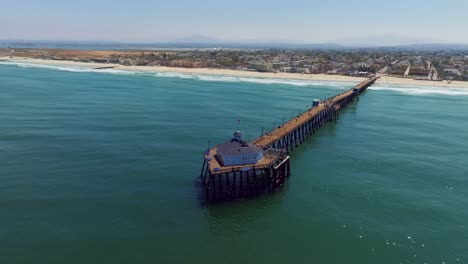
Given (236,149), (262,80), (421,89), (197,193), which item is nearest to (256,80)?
(262,80)

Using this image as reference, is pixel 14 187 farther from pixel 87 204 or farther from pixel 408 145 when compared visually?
pixel 408 145

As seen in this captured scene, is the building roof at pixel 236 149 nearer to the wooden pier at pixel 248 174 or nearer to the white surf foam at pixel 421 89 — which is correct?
the wooden pier at pixel 248 174

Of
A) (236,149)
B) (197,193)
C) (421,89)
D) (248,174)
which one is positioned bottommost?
(197,193)

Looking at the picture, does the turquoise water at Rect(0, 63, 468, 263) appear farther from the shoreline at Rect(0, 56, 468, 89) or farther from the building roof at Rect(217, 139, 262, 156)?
the shoreline at Rect(0, 56, 468, 89)

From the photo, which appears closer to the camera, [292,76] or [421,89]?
[421,89]

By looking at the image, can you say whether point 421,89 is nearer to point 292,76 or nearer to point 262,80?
point 292,76

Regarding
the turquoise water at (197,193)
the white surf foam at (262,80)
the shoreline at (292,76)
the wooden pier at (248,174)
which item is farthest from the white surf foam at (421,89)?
the wooden pier at (248,174)

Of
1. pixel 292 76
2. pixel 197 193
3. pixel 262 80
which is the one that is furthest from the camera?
pixel 292 76

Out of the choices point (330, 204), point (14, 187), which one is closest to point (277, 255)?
point (330, 204)

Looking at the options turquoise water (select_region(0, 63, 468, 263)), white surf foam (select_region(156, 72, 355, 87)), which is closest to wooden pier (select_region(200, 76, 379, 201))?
turquoise water (select_region(0, 63, 468, 263))
